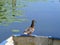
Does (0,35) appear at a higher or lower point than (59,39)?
lower

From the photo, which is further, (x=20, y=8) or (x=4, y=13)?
(x=20, y=8)

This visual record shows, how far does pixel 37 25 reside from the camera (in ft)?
33.1

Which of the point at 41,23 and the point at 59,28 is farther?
the point at 41,23

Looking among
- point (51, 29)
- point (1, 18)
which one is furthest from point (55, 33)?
point (1, 18)

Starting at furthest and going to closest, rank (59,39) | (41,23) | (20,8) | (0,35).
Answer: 1. (20,8)
2. (41,23)
3. (0,35)
4. (59,39)

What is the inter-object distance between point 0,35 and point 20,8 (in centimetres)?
436

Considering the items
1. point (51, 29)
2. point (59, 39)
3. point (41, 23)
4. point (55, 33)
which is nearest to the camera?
point (59, 39)

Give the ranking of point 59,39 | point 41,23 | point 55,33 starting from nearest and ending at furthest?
point 59,39, point 55,33, point 41,23

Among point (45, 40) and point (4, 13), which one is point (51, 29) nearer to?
point (4, 13)

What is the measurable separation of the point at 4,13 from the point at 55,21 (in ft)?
6.58

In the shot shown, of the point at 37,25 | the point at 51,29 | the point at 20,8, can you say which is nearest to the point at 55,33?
the point at 51,29

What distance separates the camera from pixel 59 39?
227 inches

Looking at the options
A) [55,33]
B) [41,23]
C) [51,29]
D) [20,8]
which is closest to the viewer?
[55,33]

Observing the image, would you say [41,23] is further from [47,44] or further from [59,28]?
[47,44]
